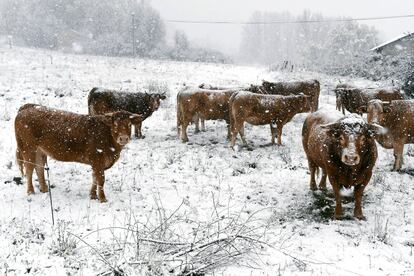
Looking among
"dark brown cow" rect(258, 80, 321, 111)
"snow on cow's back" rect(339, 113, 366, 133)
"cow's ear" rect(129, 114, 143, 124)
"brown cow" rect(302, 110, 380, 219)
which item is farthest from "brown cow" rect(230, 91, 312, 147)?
"snow on cow's back" rect(339, 113, 366, 133)

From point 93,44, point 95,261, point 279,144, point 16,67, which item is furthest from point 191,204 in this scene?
point 93,44

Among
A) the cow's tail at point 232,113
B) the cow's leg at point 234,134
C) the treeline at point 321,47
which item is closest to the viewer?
the cow's leg at point 234,134

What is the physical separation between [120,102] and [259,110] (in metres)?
3.83

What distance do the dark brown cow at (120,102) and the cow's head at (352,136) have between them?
19.8 ft

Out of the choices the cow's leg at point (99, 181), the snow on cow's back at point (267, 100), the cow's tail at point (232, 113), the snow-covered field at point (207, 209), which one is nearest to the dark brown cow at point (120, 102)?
the snow-covered field at point (207, 209)

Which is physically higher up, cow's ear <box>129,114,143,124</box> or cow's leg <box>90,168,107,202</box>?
cow's ear <box>129,114,143,124</box>

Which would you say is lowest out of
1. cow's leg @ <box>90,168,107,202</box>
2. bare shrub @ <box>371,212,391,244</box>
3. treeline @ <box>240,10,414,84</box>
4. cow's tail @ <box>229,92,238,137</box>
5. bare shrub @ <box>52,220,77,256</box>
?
bare shrub @ <box>371,212,391,244</box>

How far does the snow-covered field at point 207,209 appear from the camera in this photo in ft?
15.1

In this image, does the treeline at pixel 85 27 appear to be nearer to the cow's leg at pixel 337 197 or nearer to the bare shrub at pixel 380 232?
the cow's leg at pixel 337 197

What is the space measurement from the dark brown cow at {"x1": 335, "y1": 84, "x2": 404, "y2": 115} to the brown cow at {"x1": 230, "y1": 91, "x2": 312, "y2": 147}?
3.67m

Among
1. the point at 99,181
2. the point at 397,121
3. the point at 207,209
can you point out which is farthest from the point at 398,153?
the point at 99,181

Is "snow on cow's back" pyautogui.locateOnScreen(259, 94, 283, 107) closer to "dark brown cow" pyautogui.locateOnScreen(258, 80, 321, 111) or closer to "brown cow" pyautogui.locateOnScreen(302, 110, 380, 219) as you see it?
"brown cow" pyautogui.locateOnScreen(302, 110, 380, 219)

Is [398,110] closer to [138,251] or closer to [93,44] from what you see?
[138,251]

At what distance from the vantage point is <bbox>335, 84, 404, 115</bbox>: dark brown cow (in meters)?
13.1
